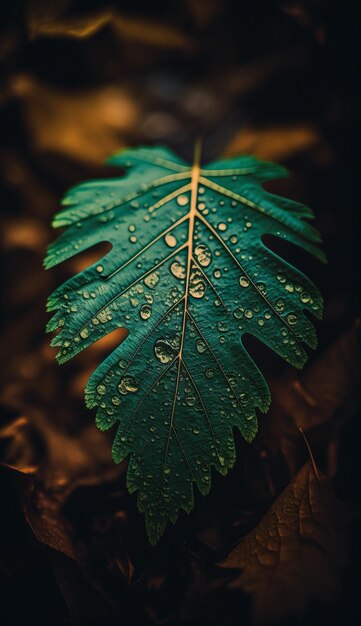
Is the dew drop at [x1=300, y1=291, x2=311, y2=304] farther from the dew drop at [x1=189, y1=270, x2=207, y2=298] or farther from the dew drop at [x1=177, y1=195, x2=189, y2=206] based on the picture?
the dew drop at [x1=177, y1=195, x2=189, y2=206]

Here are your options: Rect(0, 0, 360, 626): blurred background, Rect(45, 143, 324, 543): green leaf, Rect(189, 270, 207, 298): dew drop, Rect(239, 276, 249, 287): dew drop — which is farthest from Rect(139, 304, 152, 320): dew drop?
Rect(0, 0, 360, 626): blurred background

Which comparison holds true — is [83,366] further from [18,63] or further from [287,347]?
[18,63]

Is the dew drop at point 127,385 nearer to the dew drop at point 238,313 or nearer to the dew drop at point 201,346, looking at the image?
the dew drop at point 201,346

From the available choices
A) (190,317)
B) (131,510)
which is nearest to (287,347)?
(190,317)

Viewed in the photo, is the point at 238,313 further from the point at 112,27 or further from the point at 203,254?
the point at 112,27

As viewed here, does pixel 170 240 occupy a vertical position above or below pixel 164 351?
above

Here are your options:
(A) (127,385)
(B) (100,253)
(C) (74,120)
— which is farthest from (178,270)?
(C) (74,120)

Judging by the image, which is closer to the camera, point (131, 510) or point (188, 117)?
point (131, 510)
